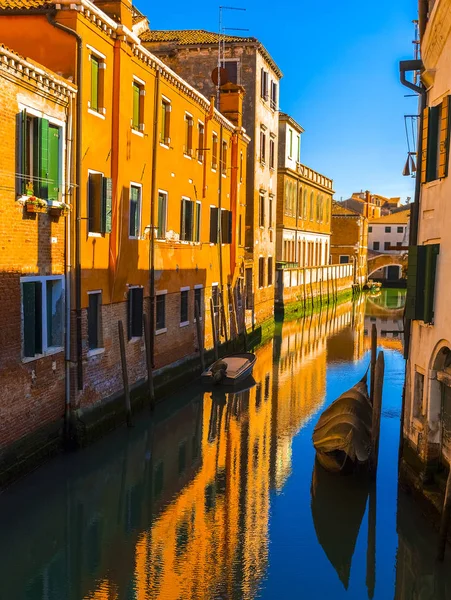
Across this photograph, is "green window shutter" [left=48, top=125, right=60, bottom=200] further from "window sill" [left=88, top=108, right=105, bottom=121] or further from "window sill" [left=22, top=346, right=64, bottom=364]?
"window sill" [left=22, top=346, right=64, bottom=364]

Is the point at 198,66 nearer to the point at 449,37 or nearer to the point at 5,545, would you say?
the point at 449,37

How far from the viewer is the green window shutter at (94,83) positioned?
1420cm

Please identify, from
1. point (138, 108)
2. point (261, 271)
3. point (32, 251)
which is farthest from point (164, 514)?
point (261, 271)

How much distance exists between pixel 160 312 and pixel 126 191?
4155 mm

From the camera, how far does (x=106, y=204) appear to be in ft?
47.0

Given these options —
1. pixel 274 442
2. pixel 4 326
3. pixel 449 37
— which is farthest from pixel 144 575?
pixel 449 37

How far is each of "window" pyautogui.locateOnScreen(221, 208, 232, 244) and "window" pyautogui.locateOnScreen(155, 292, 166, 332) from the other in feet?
21.6

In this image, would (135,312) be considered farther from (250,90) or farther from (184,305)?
(250,90)

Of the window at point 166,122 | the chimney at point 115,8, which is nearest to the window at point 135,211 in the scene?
the window at point 166,122

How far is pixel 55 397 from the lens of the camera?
13.1 m

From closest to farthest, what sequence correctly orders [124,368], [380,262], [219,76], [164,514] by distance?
[164,514] → [124,368] → [219,76] → [380,262]

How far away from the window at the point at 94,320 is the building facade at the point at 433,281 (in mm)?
6659

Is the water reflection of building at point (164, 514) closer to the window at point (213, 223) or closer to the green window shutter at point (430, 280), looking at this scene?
the green window shutter at point (430, 280)

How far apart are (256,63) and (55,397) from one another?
2129 centimetres
